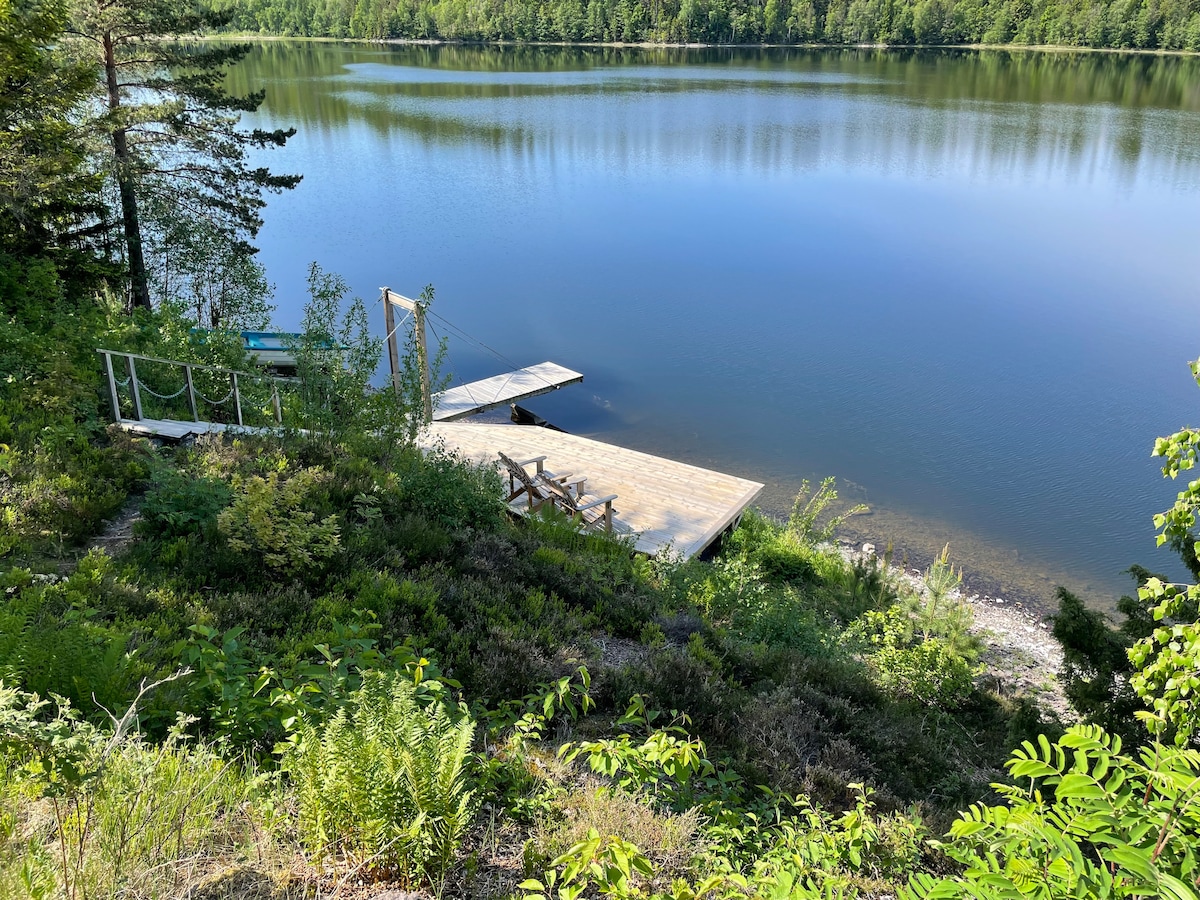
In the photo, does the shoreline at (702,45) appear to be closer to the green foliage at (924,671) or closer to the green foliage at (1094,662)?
the green foliage at (924,671)

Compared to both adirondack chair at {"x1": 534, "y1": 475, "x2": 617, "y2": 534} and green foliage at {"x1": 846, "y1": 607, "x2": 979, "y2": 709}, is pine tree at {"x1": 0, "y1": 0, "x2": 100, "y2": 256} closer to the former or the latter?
adirondack chair at {"x1": 534, "y1": 475, "x2": 617, "y2": 534}

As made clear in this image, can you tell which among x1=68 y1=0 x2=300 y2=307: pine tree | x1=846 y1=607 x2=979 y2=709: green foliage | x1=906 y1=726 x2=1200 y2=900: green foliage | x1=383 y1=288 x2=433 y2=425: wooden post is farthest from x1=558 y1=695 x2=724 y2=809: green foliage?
x1=68 y1=0 x2=300 y2=307: pine tree

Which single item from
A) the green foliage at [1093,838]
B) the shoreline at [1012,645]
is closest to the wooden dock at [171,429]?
the green foliage at [1093,838]

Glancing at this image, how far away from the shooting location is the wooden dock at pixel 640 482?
12.3 metres

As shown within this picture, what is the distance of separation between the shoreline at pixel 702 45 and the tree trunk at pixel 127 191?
3537 inches

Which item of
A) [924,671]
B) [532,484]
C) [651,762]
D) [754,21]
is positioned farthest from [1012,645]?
[754,21]

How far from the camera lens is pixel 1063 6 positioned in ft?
311

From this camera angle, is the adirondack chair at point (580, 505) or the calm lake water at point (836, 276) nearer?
the adirondack chair at point (580, 505)

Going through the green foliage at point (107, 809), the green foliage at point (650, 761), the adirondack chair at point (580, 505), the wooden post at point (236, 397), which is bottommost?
the adirondack chair at point (580, 505)

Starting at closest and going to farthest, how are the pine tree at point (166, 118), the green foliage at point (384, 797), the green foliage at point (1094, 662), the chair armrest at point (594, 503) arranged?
the green foliage at point (384, 797) → the green foliage at point (1094, 662) → the chair armrest at point (594, 503) → the pine tree at point (166, 118)

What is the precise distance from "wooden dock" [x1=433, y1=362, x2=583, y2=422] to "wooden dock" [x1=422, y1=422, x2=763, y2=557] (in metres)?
1.35

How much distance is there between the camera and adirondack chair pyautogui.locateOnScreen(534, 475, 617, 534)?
37.8 feet

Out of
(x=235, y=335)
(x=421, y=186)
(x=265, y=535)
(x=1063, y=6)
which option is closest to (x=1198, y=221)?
(x=421, y=186)

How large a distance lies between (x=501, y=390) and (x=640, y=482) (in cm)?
601
